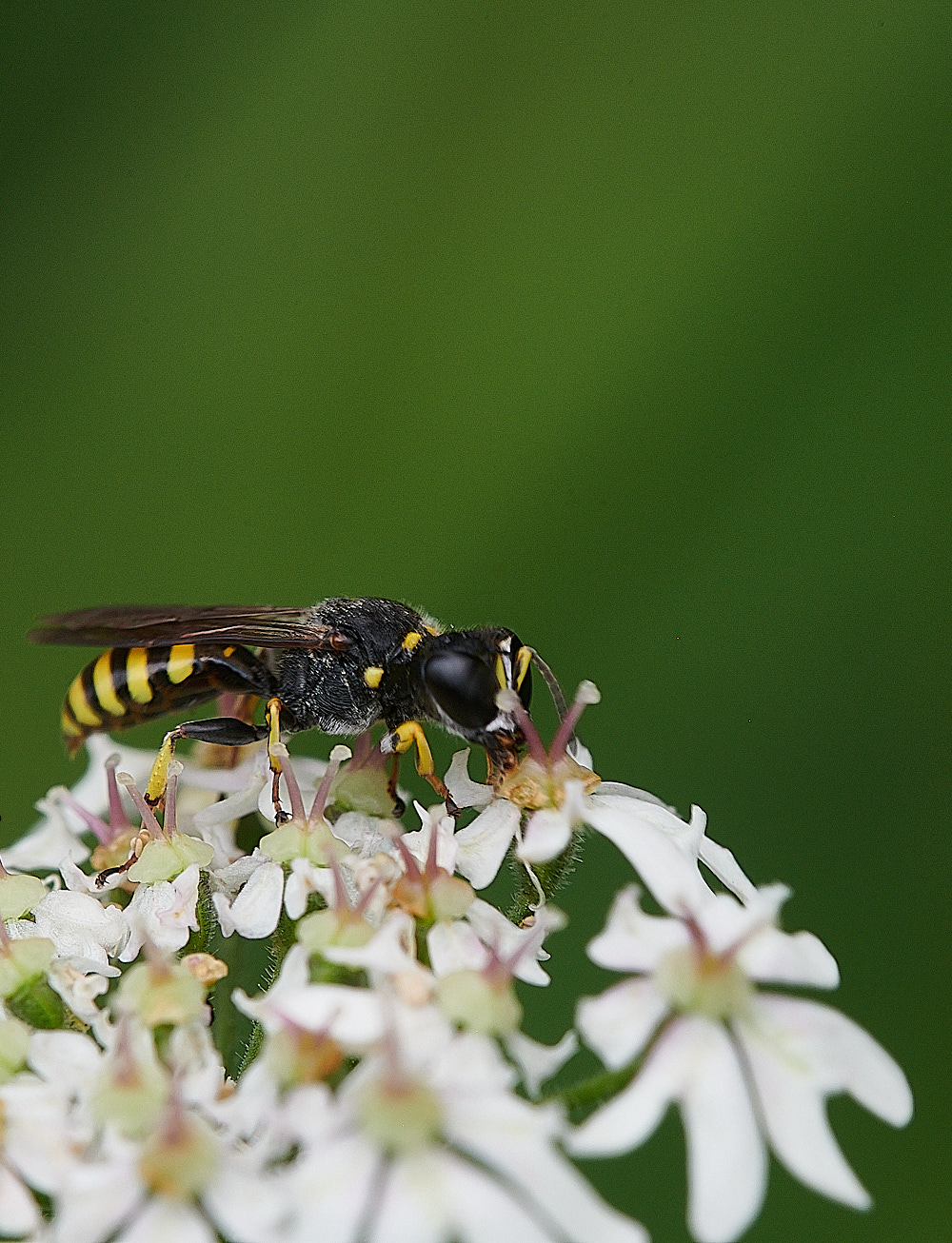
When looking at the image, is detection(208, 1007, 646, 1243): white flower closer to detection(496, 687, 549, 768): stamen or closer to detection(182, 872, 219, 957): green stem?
detection(182, 872, 219, 957): green stem

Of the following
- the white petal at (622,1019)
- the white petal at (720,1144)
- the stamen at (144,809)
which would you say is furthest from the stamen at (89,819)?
the white petal at (720,1144)

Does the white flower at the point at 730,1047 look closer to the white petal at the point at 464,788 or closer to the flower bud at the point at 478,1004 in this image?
the flower bud at the point at 478,1004

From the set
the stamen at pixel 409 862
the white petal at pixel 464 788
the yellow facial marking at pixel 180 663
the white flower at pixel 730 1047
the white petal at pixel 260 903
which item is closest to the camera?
the white flower at pixel 730 1047

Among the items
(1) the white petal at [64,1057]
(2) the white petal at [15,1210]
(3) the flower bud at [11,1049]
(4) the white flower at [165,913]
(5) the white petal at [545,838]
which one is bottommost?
(2) the white petal at [15,1210]

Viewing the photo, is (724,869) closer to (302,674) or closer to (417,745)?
(417,745)

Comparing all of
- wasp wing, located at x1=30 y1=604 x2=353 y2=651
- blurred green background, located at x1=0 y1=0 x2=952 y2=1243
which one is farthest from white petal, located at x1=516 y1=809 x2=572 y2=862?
blurred green background, located at x1=0 y1=0 x2=952 y2=1243

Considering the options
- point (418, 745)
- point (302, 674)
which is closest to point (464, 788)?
point (418, 745)
